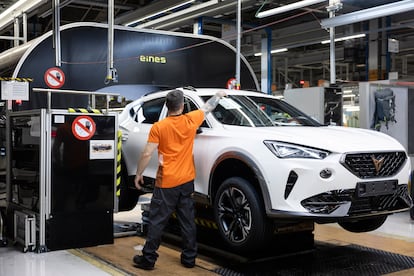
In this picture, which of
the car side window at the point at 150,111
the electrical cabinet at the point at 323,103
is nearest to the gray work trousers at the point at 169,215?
the car side window at the point at 150,111

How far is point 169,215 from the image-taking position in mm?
4598

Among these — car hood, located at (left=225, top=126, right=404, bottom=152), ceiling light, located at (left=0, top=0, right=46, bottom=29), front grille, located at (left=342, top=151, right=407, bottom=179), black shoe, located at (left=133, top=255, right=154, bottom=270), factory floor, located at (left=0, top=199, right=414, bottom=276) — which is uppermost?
ceiling light, located at (left=0, top=0, right=46, bottom=29)

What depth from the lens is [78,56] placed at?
8016 mm

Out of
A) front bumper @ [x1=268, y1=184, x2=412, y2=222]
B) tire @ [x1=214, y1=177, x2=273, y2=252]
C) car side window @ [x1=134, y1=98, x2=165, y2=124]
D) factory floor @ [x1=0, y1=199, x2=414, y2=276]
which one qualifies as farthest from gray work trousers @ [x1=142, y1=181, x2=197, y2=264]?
car side window @ [x1=134, y1=98, x2=165, y2=124]

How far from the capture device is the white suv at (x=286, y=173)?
4039mm

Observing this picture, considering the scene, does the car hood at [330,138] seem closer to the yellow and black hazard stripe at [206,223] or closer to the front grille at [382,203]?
the front grille at [382,203]

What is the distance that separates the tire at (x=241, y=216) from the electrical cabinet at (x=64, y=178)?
1556 millimetres

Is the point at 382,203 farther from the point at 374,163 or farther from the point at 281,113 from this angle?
the point at 281,113

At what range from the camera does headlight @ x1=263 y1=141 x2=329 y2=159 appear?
4085 millimetres

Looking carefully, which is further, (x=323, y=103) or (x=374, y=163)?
(x=323, y=103)

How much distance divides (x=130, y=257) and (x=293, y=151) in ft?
7.02

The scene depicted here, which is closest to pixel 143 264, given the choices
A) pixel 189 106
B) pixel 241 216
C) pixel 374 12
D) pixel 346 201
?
pixel 241 216

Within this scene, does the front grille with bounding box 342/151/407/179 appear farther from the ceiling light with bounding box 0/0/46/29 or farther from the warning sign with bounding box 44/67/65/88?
the ceiling light with bounding box 0/0/46/29

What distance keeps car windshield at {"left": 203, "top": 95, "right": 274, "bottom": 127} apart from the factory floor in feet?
4.71
